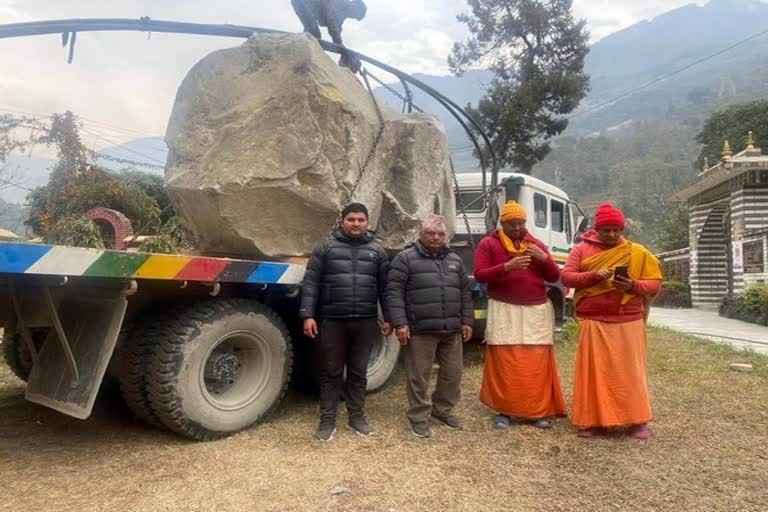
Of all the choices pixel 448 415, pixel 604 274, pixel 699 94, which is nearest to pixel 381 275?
pixel 448 415

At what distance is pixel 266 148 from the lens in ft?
13.2

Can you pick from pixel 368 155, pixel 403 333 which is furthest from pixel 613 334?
pixel 368 155

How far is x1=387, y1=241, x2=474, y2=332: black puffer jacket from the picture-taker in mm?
3709

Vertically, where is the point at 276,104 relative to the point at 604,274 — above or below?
above

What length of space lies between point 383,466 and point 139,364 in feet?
4.71

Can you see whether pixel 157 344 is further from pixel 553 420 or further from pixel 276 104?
pixel 553 420

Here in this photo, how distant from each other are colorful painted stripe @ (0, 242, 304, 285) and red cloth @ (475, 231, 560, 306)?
51.0 inches

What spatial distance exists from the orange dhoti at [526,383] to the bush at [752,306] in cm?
1018

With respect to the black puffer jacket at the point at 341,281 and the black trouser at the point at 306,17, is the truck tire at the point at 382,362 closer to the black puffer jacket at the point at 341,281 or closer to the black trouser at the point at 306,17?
the black puffer jacket at the point at 341,281

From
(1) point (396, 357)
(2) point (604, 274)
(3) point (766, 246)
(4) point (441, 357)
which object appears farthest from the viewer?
(3) point (766, 246)

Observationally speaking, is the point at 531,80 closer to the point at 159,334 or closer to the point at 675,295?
the point at 675,295

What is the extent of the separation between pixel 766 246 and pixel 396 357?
12.0 m

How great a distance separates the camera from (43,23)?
4105 millimetres

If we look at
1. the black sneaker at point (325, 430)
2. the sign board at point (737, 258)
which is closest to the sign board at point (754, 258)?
the sign board at point (737, 258)
